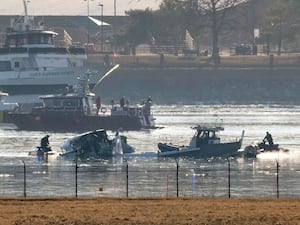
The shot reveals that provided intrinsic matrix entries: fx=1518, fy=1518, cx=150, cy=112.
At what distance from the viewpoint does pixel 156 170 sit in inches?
2800

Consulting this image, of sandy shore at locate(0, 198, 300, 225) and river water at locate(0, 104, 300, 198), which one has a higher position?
sandy shore at locate(0, 198, 300, 225)

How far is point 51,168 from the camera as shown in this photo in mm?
73438

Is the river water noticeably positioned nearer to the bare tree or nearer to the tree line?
the tree line

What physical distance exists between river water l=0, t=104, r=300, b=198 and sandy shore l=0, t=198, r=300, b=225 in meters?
5.60

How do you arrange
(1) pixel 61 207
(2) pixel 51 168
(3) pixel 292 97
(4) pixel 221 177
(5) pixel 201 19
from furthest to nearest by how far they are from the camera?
(5) pixel 201 19 → (3) pixel 292 97 → (2) pixel 51 168 → (4) pixel 221 177 → (1) pixel 61 207

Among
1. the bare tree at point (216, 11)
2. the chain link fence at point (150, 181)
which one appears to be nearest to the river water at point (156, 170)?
the chain link fence at point (150, 181)

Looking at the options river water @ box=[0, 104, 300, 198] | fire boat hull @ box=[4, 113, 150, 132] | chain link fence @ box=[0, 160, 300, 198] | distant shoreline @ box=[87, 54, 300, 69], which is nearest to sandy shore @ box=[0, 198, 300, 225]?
chain link fence @ box=[0, 160, 300, 198]

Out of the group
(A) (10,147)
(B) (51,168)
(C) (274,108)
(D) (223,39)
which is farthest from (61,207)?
(D) (223,39)

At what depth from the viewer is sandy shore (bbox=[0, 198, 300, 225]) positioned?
43.3 metres

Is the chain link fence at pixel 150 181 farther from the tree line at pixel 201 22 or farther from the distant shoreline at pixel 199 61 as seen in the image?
the tree line at pixel 201 22

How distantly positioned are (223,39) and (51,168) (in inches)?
5004

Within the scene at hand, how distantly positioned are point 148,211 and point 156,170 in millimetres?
25098

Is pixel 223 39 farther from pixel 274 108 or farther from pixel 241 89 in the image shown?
pixel 274 108

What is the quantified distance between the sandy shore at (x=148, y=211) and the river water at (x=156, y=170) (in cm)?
560
